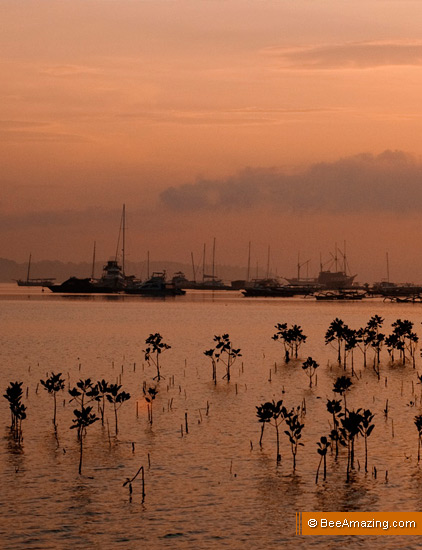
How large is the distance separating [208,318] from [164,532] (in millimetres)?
149254

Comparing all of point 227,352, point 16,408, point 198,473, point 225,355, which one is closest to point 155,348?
point 227,352

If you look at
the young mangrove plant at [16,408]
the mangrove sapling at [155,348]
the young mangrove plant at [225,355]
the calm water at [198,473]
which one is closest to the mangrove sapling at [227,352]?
the young mangrove plant at [225,355]

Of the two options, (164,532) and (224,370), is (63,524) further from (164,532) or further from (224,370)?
(224,370)

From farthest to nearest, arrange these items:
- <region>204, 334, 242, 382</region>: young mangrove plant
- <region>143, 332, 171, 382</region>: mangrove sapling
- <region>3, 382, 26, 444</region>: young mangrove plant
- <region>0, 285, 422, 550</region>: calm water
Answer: <region>204, 334, 242, 382</region>: young mangrove plant
<region>143, 332, 171, 382</region>: mangrove sapling
<region>3, 382, 26, 444</region>: young mangrove plant
<region>0, 285, 422, 550</region>: calm water

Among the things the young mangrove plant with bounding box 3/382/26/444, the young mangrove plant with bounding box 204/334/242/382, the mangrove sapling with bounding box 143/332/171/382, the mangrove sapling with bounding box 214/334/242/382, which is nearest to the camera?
the young mangrove plant with bounding box 3/382/26/444

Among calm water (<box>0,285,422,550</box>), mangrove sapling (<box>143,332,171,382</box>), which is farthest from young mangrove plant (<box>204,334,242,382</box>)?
mangrove sapling (<box>143,332,171,382</box>)

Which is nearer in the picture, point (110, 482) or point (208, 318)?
point (110, 482)

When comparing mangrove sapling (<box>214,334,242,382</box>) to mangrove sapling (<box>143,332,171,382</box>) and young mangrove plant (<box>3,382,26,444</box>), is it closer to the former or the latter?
mangrove sapling (<box>143,332,171,382</box>)

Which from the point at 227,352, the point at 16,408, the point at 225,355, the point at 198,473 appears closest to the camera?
the point at 198,473

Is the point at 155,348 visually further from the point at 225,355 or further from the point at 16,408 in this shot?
the point at 16,408

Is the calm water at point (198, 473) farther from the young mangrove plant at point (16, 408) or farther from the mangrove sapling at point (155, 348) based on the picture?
the mangrove sapling at point (155, 348)

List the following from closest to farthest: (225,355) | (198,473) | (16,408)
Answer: (198,473), (16,408), (225,355)

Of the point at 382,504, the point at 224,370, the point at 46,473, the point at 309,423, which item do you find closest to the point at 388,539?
the point at 382,504

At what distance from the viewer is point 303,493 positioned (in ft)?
110
